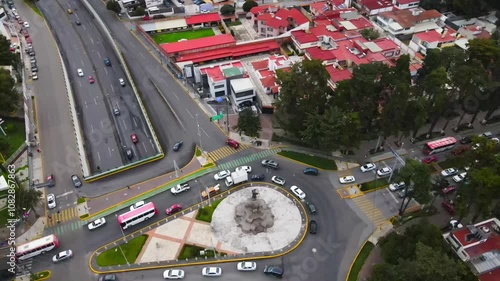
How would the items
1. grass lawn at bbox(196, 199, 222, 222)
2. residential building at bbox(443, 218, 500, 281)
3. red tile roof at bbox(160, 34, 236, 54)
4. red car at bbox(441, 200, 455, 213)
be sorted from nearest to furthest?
residential building at bbox(443, 218, 500, 281) < grass lawn at bbox(196, 199, 222, 222) < red car at bbox(441, 200, 455, 213) < red tile roof at bbox(160, 34, 236, 54)

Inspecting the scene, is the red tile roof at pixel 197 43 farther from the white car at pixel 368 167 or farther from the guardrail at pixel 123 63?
the white car at pixel 368 167

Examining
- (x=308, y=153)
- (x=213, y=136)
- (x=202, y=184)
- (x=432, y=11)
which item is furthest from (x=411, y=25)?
(x=202, y=184)

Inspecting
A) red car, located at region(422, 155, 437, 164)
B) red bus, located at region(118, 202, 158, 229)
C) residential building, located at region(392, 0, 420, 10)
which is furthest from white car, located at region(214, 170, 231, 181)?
residential building, located at region(392, 0, 420, 10)

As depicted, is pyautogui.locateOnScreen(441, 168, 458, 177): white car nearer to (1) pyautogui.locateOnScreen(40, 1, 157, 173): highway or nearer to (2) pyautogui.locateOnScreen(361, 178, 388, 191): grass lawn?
(2) pyautogui.locateOnScreen(361, 178, 388, 191): grass lawn

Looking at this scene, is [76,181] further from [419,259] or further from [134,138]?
[419,259]

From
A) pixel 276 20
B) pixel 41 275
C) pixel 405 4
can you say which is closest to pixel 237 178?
pixel 41 275

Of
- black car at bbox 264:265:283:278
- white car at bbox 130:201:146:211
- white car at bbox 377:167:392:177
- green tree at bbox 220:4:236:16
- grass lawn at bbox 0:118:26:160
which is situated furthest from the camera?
green tree at bbox 220:4:236:16

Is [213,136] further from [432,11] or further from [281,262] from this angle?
[432,11]
